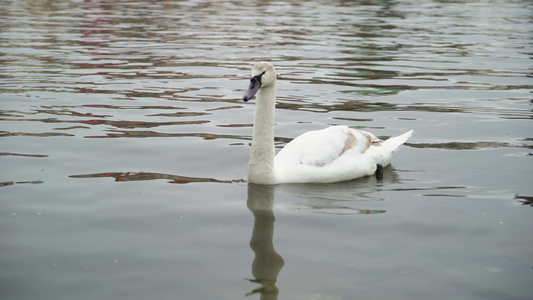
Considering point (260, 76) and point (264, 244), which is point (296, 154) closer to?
point (260, 76)

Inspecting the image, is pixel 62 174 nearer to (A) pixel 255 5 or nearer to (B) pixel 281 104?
(B) pixel 281 104

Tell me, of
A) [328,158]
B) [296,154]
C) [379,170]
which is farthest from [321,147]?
[379,170]

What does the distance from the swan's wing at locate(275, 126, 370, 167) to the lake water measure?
1.07 feet

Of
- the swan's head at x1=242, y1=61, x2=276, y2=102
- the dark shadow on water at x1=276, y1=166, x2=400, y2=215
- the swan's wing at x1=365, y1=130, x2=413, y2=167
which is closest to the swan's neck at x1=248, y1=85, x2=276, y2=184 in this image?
the swan's head at x1=242, y1=61, x2=276, y2=102

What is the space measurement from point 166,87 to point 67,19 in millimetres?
17055

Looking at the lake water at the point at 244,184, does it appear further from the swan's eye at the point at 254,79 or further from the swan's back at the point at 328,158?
the swan's eye at the point at 254,79

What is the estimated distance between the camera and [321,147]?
8086 millimetres

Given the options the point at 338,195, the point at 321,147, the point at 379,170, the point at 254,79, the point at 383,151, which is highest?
the point at 254,79

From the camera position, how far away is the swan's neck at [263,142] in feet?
25.7

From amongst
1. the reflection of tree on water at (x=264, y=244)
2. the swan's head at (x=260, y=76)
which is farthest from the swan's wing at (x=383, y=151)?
the swan's head at (x=260, y=76)

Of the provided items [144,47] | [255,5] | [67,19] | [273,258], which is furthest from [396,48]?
[255,5]

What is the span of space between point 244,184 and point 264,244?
193 cm

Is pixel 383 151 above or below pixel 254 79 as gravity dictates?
below

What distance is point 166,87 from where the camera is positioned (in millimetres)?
14703
